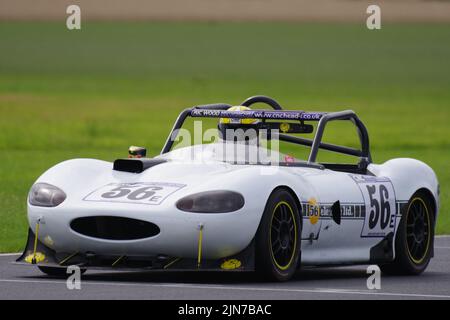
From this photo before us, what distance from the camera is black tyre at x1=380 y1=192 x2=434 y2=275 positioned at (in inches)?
510

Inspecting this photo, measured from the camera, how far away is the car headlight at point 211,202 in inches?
434

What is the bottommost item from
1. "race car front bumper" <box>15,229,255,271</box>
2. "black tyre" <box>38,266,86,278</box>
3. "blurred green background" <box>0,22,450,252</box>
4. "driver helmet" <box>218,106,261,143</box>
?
"blurred green background" <box>0,22,450,252</box>

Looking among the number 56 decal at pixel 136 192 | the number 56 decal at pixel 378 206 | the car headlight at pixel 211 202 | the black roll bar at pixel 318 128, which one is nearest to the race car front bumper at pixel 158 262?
the car headlight at pixel 211 202

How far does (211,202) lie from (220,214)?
12 cm

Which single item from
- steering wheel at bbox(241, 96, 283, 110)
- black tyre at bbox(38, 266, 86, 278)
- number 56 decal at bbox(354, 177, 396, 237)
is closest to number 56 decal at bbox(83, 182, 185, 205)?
black tyre at bbox(38, 266, 86, 278)

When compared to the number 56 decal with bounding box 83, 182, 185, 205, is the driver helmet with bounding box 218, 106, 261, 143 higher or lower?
higher

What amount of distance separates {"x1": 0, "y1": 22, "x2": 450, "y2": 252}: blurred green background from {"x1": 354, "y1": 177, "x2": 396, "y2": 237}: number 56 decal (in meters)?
3.84

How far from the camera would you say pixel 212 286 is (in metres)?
11.0

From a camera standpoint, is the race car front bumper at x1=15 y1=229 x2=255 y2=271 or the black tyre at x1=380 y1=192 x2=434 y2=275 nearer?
the race car front bumper at x1=15 y1=229 x2=255 y2=271

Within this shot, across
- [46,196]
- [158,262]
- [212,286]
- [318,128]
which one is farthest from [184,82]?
[212,286]

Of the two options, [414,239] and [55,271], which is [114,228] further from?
[414,239]

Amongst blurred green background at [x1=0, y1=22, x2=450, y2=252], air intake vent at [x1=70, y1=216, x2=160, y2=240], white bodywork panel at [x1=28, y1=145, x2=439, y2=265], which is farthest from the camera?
blurred green background at [x1=0, y1=22, x2=450, y2=252]

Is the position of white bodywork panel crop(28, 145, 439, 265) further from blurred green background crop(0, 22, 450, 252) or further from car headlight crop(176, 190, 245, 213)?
blurred green background crop(0, 22, 450, 252)

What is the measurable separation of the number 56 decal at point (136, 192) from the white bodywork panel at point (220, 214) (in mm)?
17
